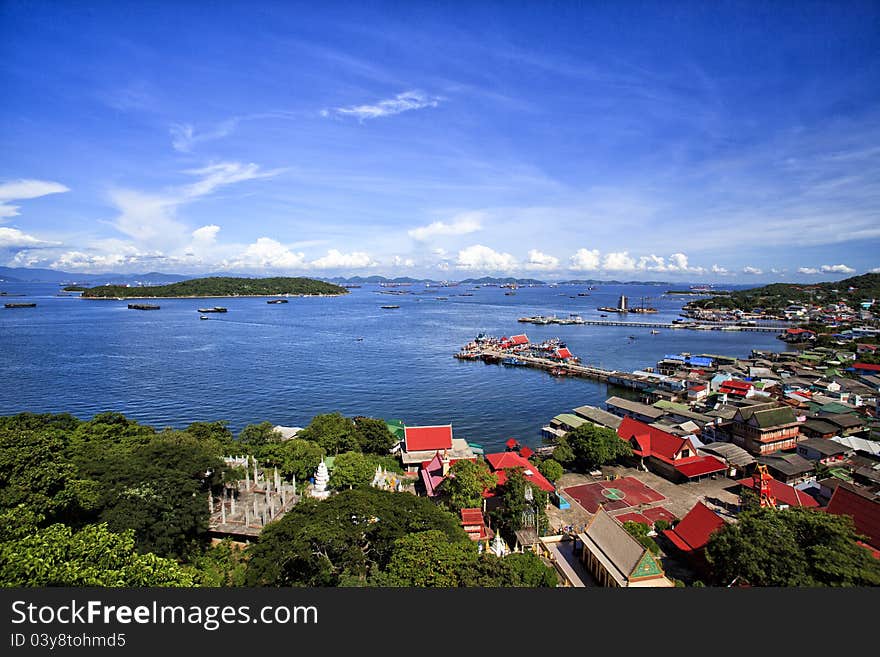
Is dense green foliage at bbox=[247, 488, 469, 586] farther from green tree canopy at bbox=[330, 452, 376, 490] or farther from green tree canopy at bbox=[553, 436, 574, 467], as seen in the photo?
green tree canopy at bbox=[553, 436, 574, 467]

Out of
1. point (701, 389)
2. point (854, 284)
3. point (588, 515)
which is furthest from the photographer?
point (854, 284)

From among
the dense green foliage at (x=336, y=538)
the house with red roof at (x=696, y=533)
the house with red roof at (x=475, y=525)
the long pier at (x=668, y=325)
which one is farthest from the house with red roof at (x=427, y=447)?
the long pier at (x=668, y=325)

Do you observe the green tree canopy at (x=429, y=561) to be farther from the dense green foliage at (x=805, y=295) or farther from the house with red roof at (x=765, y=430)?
the dense green foliage at (x=805, y=295)

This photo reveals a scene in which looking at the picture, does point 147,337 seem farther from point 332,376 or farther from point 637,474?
point 637,474

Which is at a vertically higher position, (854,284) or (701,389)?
(854,284)

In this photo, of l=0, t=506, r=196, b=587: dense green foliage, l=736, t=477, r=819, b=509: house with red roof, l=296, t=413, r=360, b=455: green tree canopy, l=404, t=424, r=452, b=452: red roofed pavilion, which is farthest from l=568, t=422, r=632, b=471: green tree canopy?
l=0, t=506, r=196, b=587: dense green foliage

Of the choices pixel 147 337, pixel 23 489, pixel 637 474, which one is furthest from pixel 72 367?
pixel 637 474

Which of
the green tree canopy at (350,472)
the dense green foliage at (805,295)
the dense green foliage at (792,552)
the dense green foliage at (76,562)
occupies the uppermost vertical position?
the dense green foliage at (805,295)
